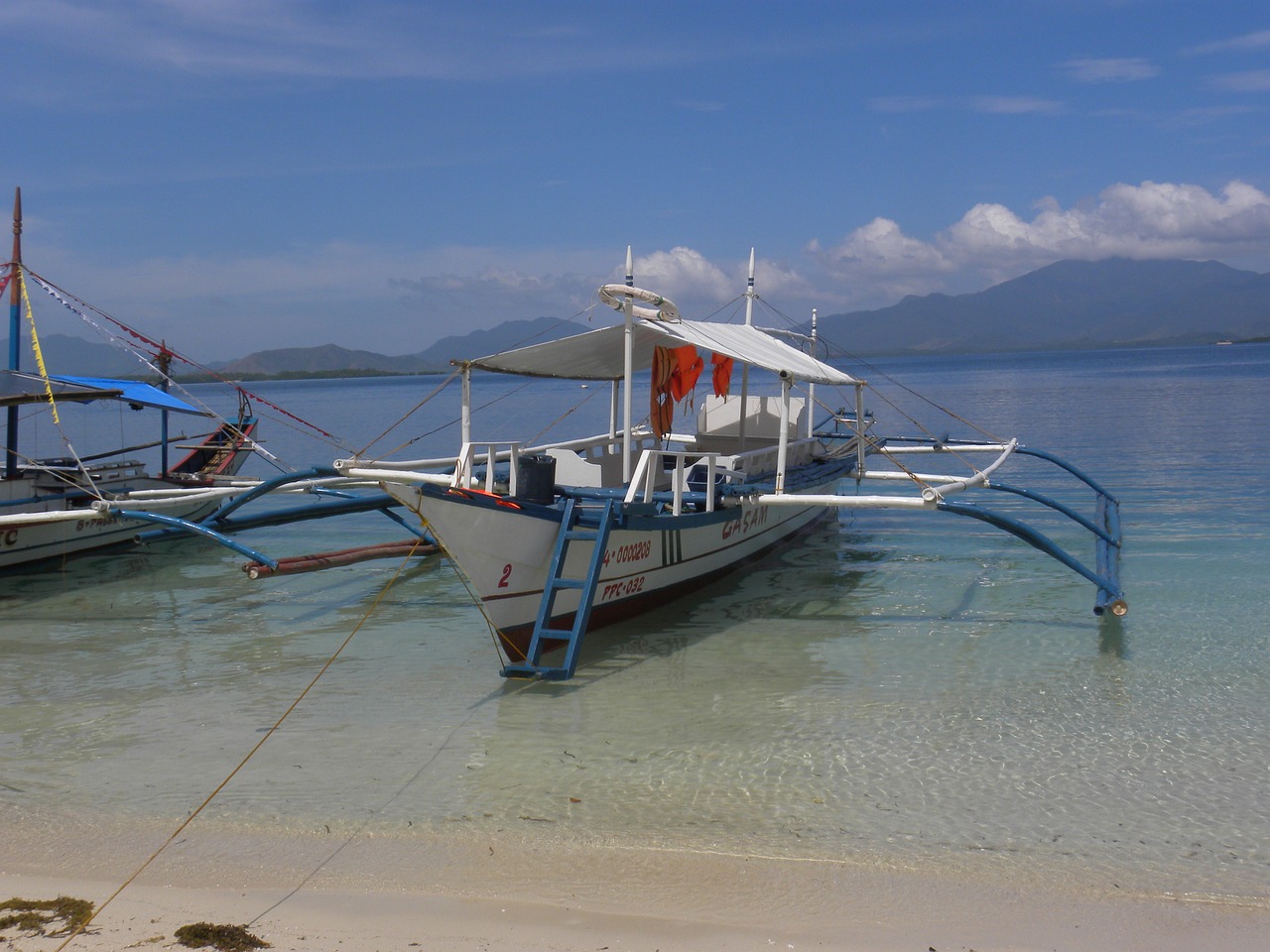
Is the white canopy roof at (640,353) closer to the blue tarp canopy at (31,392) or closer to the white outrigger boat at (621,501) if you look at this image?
the white outrigger boat at (621,501)

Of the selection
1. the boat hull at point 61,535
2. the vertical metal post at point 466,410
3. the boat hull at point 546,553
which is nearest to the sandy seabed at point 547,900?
the boat hull at point 546,553

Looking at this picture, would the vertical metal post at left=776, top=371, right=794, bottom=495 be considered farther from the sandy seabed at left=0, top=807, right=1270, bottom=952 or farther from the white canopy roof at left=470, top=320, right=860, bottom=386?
the sandy seabed at left=0, top=807, right=1270, bottom=952

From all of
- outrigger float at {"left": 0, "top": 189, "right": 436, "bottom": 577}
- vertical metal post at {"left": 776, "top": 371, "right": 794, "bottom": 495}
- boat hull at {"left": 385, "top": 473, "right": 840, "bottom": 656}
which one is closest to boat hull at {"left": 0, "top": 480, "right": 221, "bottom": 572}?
outrigger float at {"left": 0, "top": 189, "right": 436, "bottom": 577}

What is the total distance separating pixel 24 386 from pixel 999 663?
1114 cm

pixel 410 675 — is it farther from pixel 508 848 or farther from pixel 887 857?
pixel 887 857

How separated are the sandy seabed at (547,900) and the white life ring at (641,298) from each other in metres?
4.74

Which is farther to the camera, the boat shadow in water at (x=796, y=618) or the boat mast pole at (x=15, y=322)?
the boat mast pole at (x=15, y=322)

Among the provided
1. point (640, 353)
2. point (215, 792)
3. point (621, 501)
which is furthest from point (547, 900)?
point (640, 353)

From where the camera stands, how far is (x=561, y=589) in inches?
320

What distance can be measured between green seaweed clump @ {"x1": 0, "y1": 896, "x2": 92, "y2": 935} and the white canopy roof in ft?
18.8

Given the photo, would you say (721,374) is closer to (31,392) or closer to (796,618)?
(796,618)

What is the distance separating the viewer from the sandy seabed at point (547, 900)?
4309 millimetres

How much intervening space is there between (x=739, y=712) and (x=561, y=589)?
174 centimetres

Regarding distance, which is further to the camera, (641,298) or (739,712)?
(641,298)
